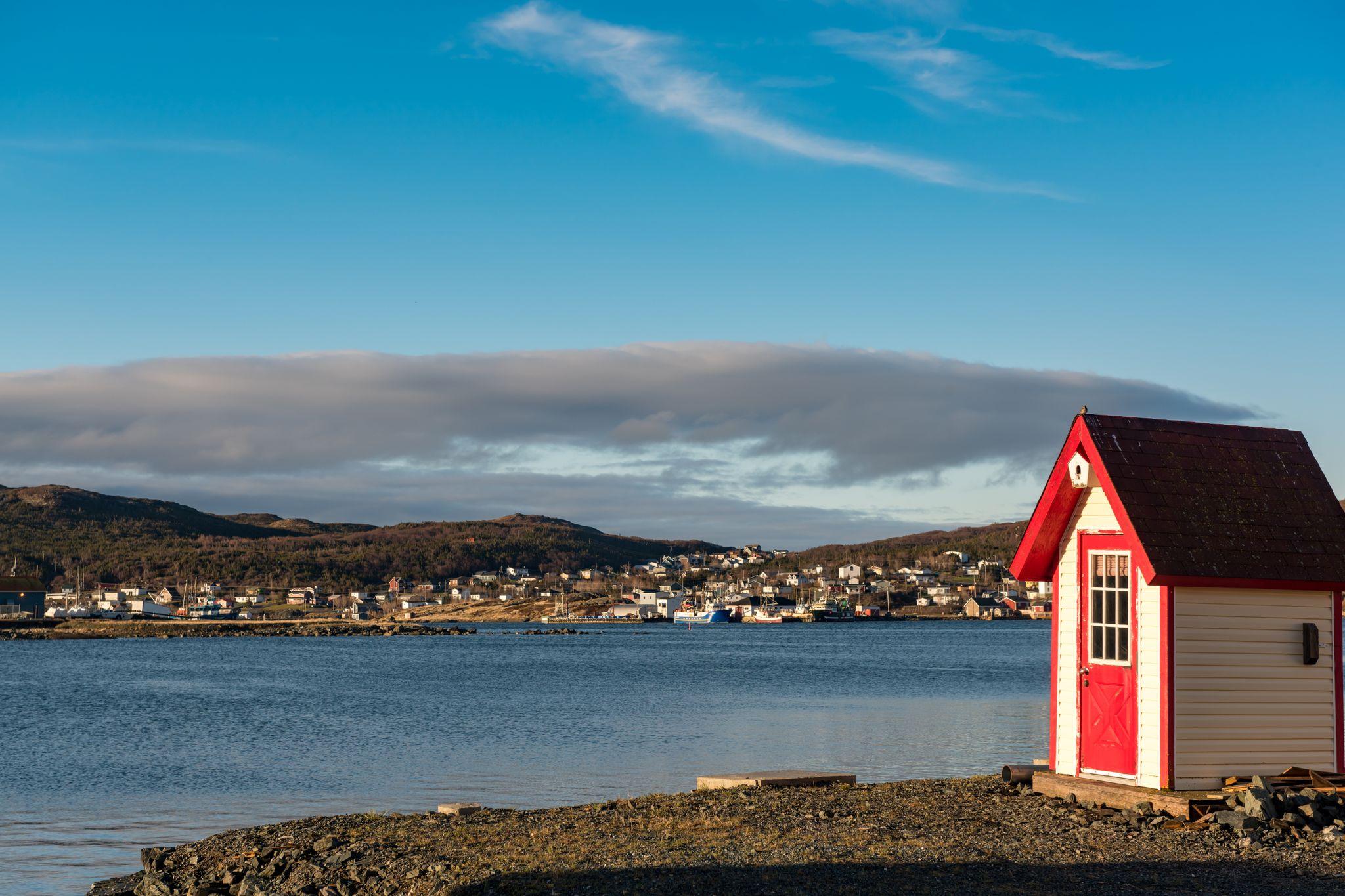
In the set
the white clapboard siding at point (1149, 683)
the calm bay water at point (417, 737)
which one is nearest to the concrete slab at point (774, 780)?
the calm bay water at point (417, 737)

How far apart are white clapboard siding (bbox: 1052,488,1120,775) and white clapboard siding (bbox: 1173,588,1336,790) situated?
1.81 meters

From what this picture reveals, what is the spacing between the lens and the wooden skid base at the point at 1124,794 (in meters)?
16.6

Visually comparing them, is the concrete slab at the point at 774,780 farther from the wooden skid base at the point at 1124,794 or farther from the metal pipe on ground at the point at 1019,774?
the wooden skid base at the point at 1124,794

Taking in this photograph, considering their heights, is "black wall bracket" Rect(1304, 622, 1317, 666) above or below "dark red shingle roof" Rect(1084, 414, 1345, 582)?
below

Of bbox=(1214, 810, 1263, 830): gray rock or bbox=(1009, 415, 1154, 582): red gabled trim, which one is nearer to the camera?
bbox=(1214, 810, 1263, 830): gray rock

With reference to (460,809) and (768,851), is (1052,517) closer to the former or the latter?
(768,851)

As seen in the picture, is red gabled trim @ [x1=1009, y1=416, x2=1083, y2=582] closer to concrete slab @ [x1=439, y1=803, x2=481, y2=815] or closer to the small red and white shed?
the small red and white shed

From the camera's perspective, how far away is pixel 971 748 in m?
35.5

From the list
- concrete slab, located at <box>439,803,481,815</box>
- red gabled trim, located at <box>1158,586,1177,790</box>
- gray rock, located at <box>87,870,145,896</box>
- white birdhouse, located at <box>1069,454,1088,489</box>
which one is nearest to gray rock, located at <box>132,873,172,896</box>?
gray rock, located at <box>87,870,145,896</box>

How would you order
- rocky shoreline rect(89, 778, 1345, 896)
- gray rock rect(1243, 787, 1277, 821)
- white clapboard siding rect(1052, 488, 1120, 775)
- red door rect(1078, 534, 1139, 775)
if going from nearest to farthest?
rocky shoreline rect(89, 778, 1345, 896)
gray rock rect(1243, 787, 1277, 821)
red door rect(1078, 534, 1139, 775)
white clapboard siding rect(1052, 488, 1120, 775)

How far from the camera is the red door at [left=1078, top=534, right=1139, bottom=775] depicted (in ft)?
58.7

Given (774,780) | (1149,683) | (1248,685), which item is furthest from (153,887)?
(1248,685)

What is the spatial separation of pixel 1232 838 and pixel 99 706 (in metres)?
55.2

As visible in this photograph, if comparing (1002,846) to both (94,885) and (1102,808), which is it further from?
(94,885)
